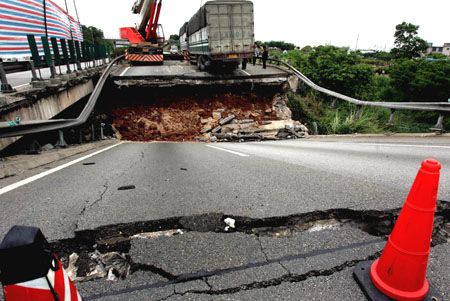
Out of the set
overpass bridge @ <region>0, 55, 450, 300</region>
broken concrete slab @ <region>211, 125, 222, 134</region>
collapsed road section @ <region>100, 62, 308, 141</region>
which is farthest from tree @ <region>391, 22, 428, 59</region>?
overpass bridge @ <region>0, 55, 450, 300</region>

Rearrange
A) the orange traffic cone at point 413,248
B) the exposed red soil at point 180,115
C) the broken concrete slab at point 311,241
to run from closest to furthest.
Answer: the orange traffic cone at point 413,248 → the broken concrete slab at point 311,241 → the exposed red soil at point 180,115

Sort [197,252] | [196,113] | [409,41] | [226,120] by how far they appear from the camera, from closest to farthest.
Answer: [197,252] → [226,120] → [196,113] → [409,41]

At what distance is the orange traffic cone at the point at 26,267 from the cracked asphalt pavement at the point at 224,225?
722 mm

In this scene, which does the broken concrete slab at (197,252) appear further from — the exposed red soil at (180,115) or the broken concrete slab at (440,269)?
the exposed red soil at (180,115)

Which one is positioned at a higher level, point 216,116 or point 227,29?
point 227,29

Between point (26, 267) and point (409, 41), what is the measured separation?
66444mm

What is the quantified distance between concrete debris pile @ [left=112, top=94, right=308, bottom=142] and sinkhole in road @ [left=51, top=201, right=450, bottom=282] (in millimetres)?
11831

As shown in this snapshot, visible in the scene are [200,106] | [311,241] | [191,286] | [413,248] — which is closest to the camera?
[413,248]

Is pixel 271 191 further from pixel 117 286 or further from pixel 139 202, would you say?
pixel 117 286

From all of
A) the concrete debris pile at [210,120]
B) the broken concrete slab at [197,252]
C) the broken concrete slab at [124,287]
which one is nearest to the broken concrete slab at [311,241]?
the broken concrete slab at [197,252]

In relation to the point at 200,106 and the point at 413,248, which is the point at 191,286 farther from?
the point at 200,106

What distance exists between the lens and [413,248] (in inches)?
67.4

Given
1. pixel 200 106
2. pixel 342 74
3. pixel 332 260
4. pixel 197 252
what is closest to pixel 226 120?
pixel 200 106

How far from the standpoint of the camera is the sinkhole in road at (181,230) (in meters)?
2.05
